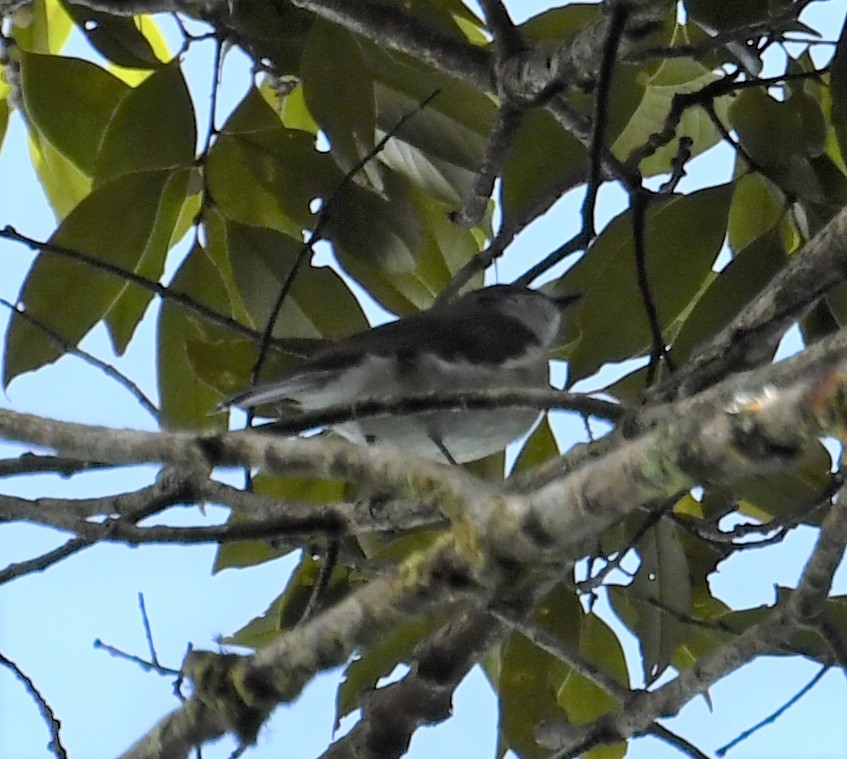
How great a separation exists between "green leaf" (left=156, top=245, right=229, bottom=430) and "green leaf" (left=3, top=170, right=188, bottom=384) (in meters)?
0.08

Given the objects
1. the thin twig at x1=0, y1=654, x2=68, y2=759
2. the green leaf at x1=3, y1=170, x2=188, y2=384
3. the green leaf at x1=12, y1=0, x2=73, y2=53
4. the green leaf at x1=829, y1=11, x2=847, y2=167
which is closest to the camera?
the thin twig at x1=0, y1=654, x2=68, y2=759

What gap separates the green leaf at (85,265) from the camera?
3.41 feet

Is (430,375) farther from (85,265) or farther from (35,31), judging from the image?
(35,31)

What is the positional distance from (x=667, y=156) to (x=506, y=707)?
0.73m

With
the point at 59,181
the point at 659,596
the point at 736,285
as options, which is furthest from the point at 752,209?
the point at 59,181

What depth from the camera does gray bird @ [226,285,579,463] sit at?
1214mm

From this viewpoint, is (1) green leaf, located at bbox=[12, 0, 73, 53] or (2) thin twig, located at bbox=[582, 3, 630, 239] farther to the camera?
(1) green leaf, located at bbox=[12, 0, 73, 53]

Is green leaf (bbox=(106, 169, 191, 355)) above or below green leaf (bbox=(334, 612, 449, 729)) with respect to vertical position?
A: above

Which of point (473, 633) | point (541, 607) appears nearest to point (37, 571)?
point (473, 633)

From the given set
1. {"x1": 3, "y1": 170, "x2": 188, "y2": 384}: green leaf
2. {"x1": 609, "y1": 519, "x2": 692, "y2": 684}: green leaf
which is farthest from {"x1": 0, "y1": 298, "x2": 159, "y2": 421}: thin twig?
{"x1": 609, "y1": 519, "x2": 692, "y2": 684}: green leaf

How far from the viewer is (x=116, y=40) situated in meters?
1.16

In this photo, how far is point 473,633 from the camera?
68 cm

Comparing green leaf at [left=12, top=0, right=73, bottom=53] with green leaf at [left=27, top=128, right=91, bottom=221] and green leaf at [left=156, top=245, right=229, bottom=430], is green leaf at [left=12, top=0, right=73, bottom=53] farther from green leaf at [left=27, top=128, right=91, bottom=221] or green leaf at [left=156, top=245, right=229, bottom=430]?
green leaf at [left=156, top=245, right=229, bottom=430]

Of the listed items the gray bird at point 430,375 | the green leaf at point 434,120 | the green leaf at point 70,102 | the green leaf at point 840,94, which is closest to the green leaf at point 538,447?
the gray bird at point 430,375
